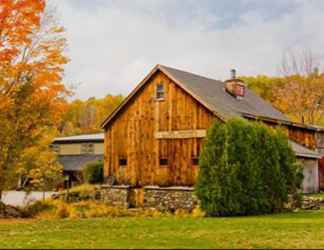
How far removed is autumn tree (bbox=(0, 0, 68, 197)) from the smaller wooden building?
56.3 feet

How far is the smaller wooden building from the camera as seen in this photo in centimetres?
4106

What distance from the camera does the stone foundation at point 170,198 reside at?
25891 mm

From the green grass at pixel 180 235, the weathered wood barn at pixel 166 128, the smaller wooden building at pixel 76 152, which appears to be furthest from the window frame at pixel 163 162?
the smaller wooden building at pixel 76 152

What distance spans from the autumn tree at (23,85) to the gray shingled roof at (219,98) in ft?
22.1

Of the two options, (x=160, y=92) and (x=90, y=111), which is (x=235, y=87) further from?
(x=90, y=111)

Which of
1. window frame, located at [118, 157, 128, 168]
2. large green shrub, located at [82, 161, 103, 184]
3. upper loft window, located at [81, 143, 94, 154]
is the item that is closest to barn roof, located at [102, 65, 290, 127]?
window frame, located at [118, 157, 128, 168]

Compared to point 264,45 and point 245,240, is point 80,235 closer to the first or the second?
point 245,240

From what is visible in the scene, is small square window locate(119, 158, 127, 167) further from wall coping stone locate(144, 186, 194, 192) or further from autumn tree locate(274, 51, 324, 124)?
autumn tree locate(274, 51, 324, 124)

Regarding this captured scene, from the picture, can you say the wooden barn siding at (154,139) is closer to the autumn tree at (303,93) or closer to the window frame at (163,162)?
the window frame at (163,162)

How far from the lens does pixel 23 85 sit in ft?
72.4

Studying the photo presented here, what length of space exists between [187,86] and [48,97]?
7.69m

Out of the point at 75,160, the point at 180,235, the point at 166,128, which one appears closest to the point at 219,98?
the point at 166,128

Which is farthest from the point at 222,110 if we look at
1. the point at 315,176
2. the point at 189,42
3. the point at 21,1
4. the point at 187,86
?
the point at 21,1

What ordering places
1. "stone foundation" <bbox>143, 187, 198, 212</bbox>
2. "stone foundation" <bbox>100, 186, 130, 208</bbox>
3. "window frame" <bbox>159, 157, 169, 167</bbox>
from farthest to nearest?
"stone foundation" <bbox>100, 186, 130, 208</bbox> < "window frame" <bbox>159, 157, 169, 167</bbox> < "stone foundation" <bbox>143, 187, 198, 212</bbox>
